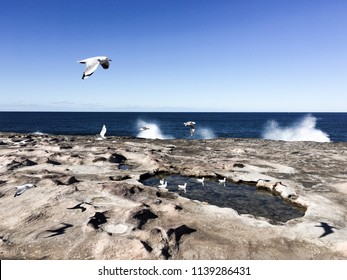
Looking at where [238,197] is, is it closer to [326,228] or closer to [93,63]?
[326,228]

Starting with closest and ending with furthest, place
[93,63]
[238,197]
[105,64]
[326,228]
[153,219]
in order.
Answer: [93,63]
[105,64]
[326,228]
[153,219]
[238,197]

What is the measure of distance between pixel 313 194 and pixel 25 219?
19.6m

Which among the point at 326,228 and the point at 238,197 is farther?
the point at 238,197

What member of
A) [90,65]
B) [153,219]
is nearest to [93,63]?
[90,65]

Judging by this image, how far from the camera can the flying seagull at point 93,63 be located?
450 inches

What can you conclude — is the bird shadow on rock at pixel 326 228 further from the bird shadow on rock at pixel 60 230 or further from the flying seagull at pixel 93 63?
the flying seagull at pixel 93 63

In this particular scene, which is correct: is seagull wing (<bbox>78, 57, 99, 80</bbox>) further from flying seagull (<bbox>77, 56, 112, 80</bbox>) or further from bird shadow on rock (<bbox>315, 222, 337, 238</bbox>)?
bird shadow on rock (<bbox>315, 222, 337, 238</bbox>)

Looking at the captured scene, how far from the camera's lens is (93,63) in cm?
1206

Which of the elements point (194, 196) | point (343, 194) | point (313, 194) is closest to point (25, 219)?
point (194, 196)

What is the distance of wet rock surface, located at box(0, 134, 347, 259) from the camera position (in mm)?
13797

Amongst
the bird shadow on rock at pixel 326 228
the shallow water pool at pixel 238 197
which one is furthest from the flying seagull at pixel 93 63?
the shallow water pool at pixel 238 197

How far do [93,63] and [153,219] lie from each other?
9.27 m

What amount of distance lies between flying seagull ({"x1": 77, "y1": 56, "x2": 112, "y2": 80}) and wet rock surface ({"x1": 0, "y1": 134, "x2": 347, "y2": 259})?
758 cm

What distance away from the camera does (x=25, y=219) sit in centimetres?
1686
